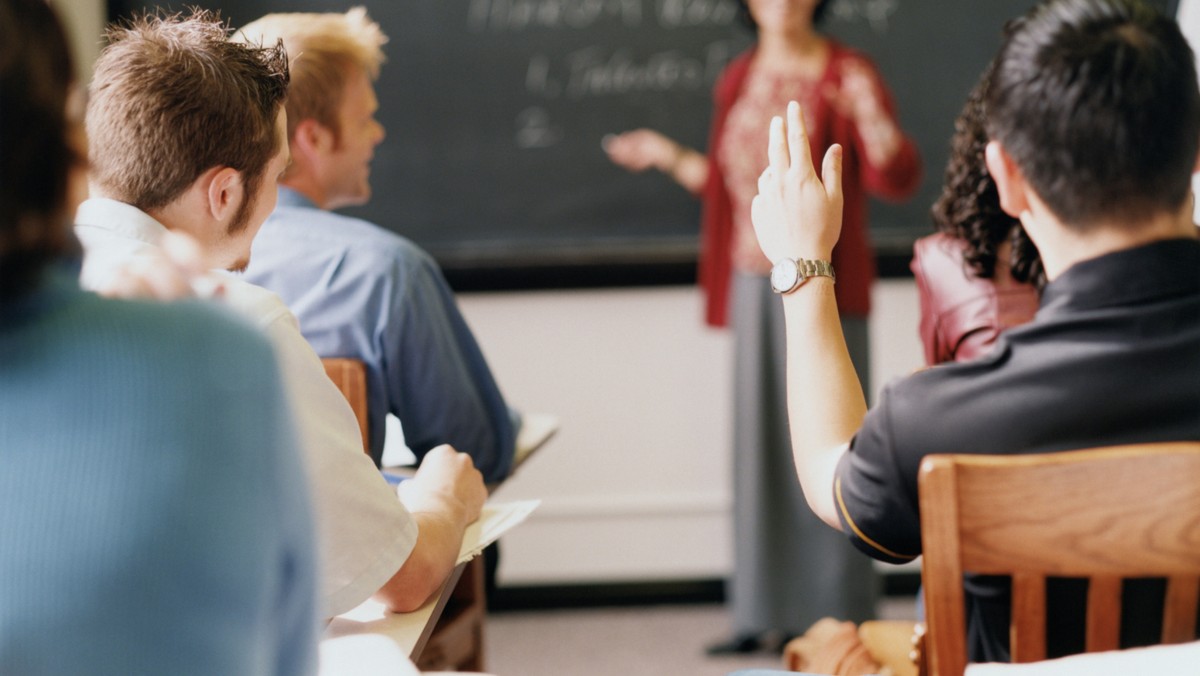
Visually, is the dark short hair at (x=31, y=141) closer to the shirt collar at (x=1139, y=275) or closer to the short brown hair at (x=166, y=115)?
the short brown hair at (x=166, y=115)

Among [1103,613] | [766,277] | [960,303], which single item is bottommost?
[766,277]

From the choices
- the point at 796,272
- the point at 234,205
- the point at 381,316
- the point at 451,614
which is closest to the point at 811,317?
the point at 796,272

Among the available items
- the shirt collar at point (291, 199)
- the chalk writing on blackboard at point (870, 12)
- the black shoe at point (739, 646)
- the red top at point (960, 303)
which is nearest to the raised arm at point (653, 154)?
the chalk writing on blackboard at point (870, 12)

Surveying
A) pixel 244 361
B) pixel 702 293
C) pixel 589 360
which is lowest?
pixel 589 360

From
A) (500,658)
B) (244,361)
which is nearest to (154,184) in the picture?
(244,361)

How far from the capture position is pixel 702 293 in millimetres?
2854

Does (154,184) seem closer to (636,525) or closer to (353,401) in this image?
(353,401)

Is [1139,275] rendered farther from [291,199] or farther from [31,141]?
[291,199]

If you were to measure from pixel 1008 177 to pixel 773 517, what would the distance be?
5.78ft

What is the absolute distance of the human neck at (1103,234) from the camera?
95 centimetres

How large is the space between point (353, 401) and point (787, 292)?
0.64 m

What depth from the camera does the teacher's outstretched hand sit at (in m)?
1.13

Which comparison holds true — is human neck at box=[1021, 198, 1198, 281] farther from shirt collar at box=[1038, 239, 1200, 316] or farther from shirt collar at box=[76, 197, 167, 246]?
shirt collar at box=[76, 197, 167, 246]

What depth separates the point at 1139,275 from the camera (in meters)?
0.93
